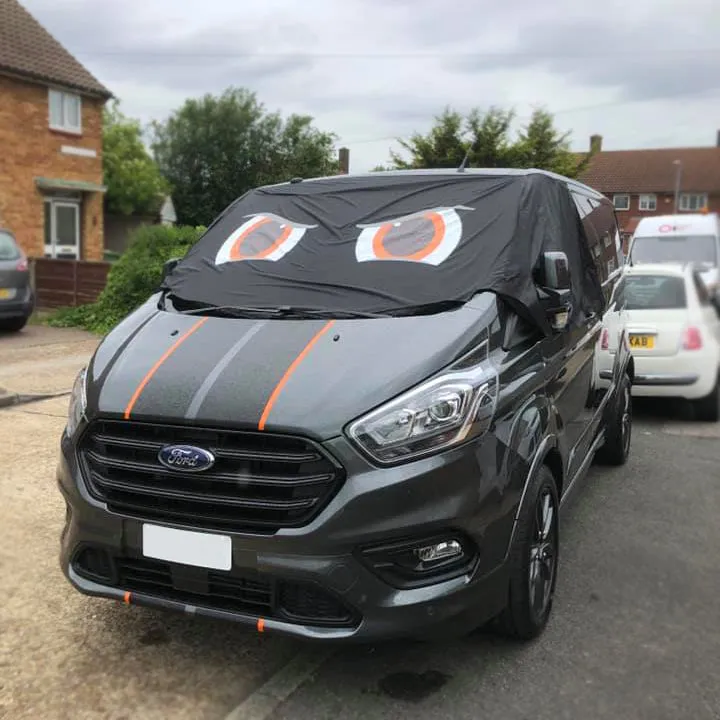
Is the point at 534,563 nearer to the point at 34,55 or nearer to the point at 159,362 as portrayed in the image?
the point at 159,362

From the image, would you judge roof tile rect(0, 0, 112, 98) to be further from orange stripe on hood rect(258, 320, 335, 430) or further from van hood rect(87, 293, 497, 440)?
orange stripe on hood rect(258, 320, 335, 430)

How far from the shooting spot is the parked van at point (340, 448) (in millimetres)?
2545

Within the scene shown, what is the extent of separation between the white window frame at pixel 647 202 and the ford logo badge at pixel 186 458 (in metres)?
1.54

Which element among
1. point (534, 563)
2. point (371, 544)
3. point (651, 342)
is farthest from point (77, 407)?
point (651, 342)

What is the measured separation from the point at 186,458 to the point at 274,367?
44cm

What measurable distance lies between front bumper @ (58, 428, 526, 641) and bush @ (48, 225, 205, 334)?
33.0 feet

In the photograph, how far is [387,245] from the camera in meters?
3.69

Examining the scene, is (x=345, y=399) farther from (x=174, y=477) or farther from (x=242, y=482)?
(x=174, y=477)

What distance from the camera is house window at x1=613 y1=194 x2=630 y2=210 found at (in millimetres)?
Answer: 1913

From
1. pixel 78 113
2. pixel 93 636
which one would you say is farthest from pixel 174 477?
pixel 78 113

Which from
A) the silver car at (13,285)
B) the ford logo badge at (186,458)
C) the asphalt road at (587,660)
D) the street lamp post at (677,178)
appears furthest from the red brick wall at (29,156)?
the street lamp post at (677,178)

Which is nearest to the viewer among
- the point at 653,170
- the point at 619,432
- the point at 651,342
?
the point at 653,170

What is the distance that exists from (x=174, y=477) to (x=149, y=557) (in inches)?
11.6

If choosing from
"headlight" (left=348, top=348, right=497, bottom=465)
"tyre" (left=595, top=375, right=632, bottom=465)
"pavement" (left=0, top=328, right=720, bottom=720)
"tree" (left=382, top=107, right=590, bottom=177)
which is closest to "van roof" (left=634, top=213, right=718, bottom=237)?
"headlight" (left=348, top=348, right=497, bottom=465)
